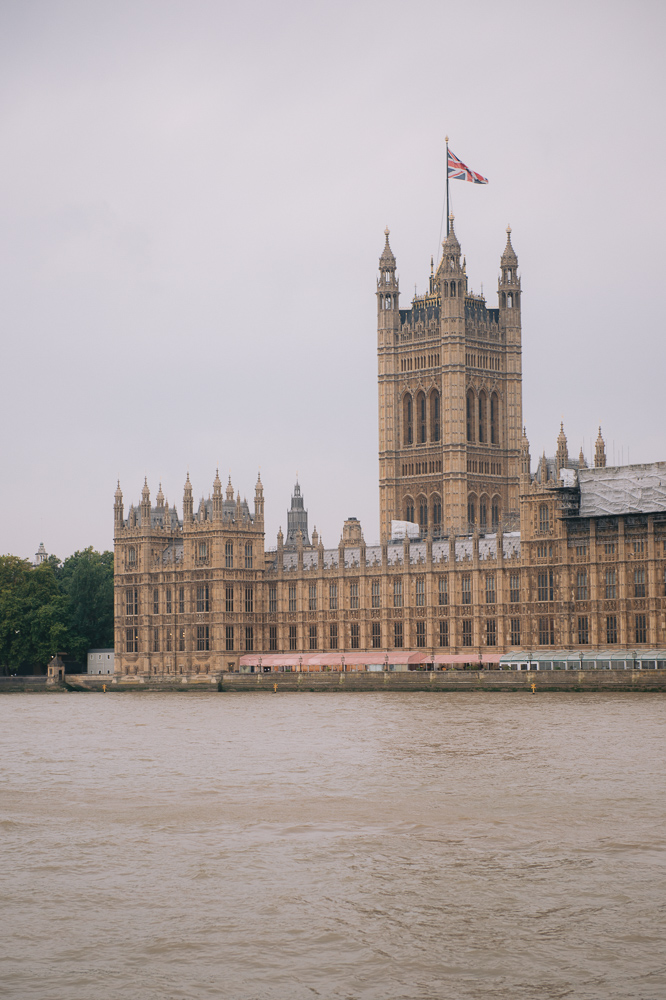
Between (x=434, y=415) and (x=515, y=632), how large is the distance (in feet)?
131

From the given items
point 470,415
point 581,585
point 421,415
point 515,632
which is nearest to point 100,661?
point 421,415

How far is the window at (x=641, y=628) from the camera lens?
10719 cm

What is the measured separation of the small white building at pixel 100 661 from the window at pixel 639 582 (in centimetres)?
5284

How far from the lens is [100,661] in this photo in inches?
5384

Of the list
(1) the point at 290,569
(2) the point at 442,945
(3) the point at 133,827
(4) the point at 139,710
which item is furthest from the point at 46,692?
(2) the point at 442,945

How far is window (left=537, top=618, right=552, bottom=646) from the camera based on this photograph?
368 feet

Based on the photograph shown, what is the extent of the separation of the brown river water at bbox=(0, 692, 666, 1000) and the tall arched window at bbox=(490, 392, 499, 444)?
9334 cm

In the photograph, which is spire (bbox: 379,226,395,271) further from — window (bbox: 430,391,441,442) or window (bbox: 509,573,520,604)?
window (bbox: 509,573,520,604)

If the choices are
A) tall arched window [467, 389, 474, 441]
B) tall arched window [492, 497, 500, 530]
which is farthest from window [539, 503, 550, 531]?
tall arched window [467, 389, 474, 441]

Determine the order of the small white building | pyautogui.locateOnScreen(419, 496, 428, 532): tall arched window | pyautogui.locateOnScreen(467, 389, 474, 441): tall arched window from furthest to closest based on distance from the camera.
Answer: pyautogui.locateOnScreen(467, 389, 474, 441): tall arched window → pyautogui.locateOnScreen(419, 496, 428, 532): tall arched window → the small white building

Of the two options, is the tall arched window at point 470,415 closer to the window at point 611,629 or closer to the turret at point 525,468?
the turret at point 525,468

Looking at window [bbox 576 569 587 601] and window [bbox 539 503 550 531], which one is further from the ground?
window [bbox 539 503 550 531]

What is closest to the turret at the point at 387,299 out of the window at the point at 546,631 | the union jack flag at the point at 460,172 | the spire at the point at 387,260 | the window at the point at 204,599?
the spire at the point at 387,260

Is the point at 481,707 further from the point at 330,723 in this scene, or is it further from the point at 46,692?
the point at 46,692
